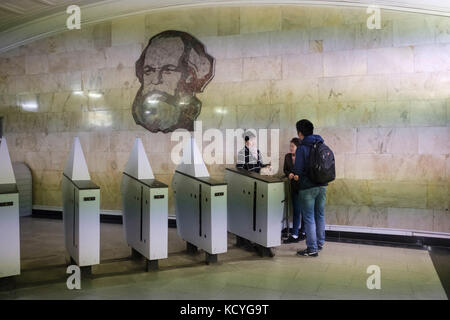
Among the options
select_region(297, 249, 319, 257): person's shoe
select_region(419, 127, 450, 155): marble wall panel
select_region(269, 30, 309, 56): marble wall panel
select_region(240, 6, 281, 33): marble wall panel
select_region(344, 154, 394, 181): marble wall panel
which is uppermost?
select_region(240, 6, 281, 33): marble wall panel

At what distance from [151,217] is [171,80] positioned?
3.37 m

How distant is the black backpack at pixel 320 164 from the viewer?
464cm

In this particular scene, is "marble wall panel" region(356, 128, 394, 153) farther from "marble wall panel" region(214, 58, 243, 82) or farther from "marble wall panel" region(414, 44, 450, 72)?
"marble wall panel" region(214, 58, 243, 82)

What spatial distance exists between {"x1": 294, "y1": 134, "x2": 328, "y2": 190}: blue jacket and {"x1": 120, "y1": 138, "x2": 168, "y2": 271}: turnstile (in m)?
1.64

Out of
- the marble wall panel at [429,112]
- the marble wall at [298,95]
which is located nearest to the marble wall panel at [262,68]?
the marble wall at [298,95]

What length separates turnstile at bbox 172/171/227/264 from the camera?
4410mm

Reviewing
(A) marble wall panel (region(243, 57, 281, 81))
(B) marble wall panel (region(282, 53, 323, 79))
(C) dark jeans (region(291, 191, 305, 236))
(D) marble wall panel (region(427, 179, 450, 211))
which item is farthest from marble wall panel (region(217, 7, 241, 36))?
(D) marble wall panel (region(427, 179, 450, 211))

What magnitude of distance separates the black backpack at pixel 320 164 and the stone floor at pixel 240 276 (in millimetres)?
997

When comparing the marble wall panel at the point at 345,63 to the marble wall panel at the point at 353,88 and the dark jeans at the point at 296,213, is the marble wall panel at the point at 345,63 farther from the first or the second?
the dark jeans at the point at 296,213

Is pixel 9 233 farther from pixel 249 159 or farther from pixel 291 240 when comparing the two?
pixel 291 240

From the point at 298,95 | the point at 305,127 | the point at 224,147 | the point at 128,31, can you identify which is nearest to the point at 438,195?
the point at 305,127

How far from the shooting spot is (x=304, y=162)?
4.74 meters

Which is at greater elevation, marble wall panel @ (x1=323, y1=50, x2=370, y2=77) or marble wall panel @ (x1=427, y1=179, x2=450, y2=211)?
marble wall panel @ (x1=323, y1=50, x2=370, y2=77)
